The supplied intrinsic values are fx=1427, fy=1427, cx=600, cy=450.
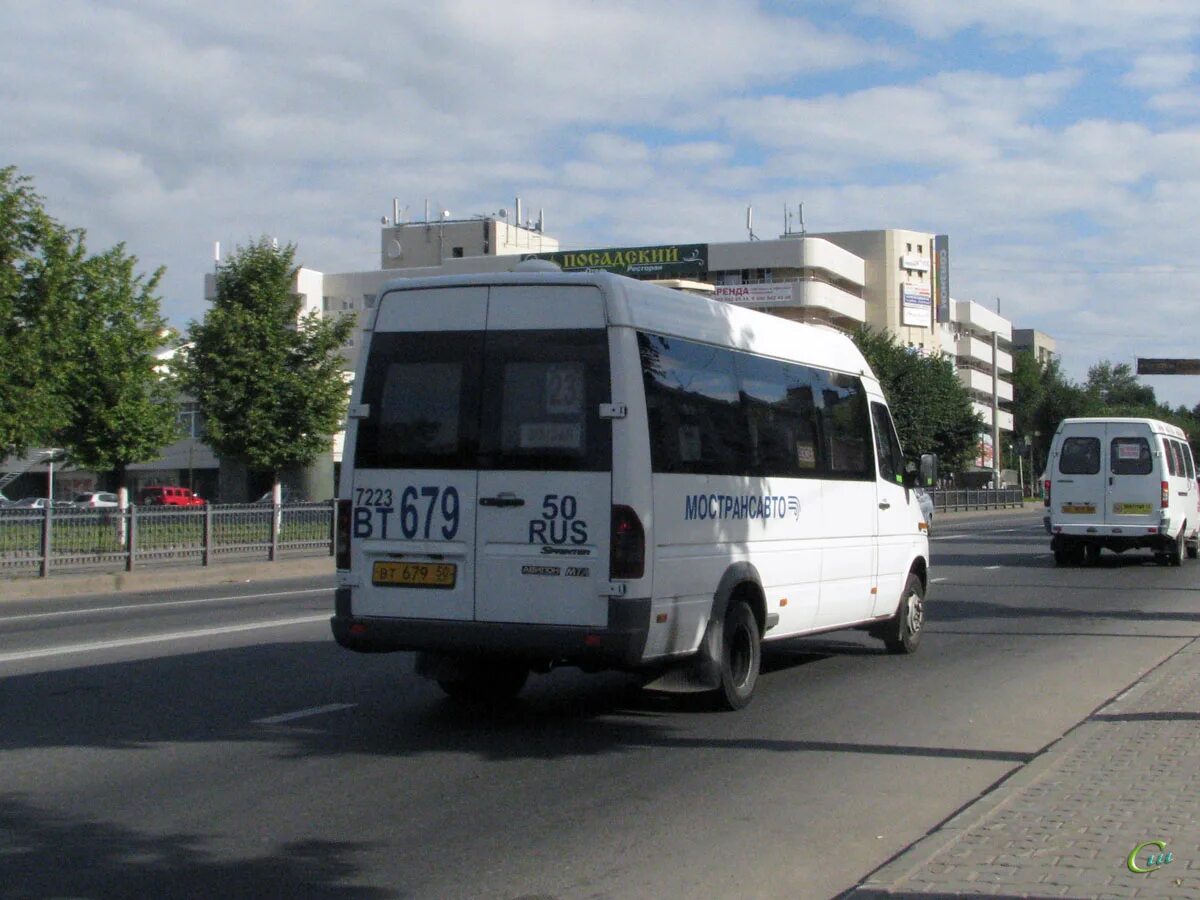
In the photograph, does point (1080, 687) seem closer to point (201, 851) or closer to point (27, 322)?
point (201, 851)

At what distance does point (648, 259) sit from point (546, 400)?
7869 cm

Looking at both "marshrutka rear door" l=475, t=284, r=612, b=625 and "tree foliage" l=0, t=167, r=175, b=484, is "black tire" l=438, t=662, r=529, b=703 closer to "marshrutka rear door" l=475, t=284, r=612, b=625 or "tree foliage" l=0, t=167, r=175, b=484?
"marshrutka rear door" l=475, t=284, r=612, b=625

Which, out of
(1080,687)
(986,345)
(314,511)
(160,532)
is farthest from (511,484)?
(986,345)

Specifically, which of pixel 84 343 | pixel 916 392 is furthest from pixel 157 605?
pixel 916 392

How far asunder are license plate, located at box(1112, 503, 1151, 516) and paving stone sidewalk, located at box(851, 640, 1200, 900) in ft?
59.7

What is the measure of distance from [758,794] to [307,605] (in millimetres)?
11603

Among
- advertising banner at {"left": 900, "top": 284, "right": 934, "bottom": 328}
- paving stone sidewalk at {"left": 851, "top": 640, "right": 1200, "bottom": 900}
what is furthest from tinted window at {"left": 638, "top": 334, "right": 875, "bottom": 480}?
advertising banner at {"left": 900, "top": 284, "right": 934, "bottom": 328}

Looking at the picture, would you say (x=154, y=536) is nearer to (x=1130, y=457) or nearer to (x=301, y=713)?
(x=301, y=713)

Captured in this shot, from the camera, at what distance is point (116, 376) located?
39750 millimetres

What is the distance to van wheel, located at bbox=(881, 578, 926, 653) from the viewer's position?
12852mm

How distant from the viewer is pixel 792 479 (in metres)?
10.5

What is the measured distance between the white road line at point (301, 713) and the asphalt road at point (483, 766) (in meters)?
0.03

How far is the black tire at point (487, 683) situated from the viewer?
31.9 feet

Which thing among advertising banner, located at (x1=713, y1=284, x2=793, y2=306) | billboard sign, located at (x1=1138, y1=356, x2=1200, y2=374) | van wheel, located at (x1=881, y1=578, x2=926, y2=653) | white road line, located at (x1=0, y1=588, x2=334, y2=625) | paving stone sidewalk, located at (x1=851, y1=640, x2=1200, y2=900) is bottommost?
white road line, located at (x1=0, y1=588, x2=334, y2=625)
